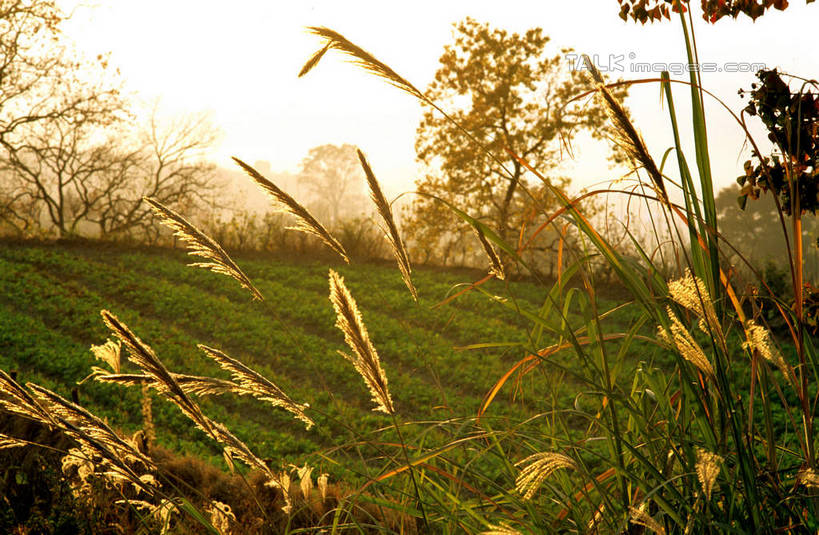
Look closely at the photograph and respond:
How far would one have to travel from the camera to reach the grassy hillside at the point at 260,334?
6227 mm

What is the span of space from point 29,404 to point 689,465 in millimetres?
1646

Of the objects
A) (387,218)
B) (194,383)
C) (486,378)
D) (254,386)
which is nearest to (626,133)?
(387,218)

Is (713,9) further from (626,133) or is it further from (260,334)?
(260,334)

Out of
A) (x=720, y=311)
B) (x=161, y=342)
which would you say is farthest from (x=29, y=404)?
(x=161, y=342)

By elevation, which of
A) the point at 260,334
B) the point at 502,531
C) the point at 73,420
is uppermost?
the point at 73,420

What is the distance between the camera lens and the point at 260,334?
357 inches

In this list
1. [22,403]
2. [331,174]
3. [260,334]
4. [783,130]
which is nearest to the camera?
[22,403]

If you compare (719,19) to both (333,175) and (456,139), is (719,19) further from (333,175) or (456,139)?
(333,175)

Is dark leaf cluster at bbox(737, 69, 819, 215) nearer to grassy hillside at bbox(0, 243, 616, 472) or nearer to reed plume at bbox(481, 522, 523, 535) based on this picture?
grassy hillside at bbox(0, 243, 616, 472)

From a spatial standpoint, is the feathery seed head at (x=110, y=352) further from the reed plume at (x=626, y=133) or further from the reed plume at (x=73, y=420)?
the reed plume at (x=626, y=133)

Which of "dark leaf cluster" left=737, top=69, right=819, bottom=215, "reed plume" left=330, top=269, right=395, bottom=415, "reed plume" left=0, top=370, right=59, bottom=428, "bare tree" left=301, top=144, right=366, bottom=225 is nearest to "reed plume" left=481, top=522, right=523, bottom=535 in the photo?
"reed plume" left=330, top=269, right=395, bottom=415

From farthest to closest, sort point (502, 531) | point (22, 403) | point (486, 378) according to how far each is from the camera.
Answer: point (486, 378) < point (22, 403) < point (502, 531)

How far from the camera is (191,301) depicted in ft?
34.7

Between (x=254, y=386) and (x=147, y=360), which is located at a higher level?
(x=147, y=360)
